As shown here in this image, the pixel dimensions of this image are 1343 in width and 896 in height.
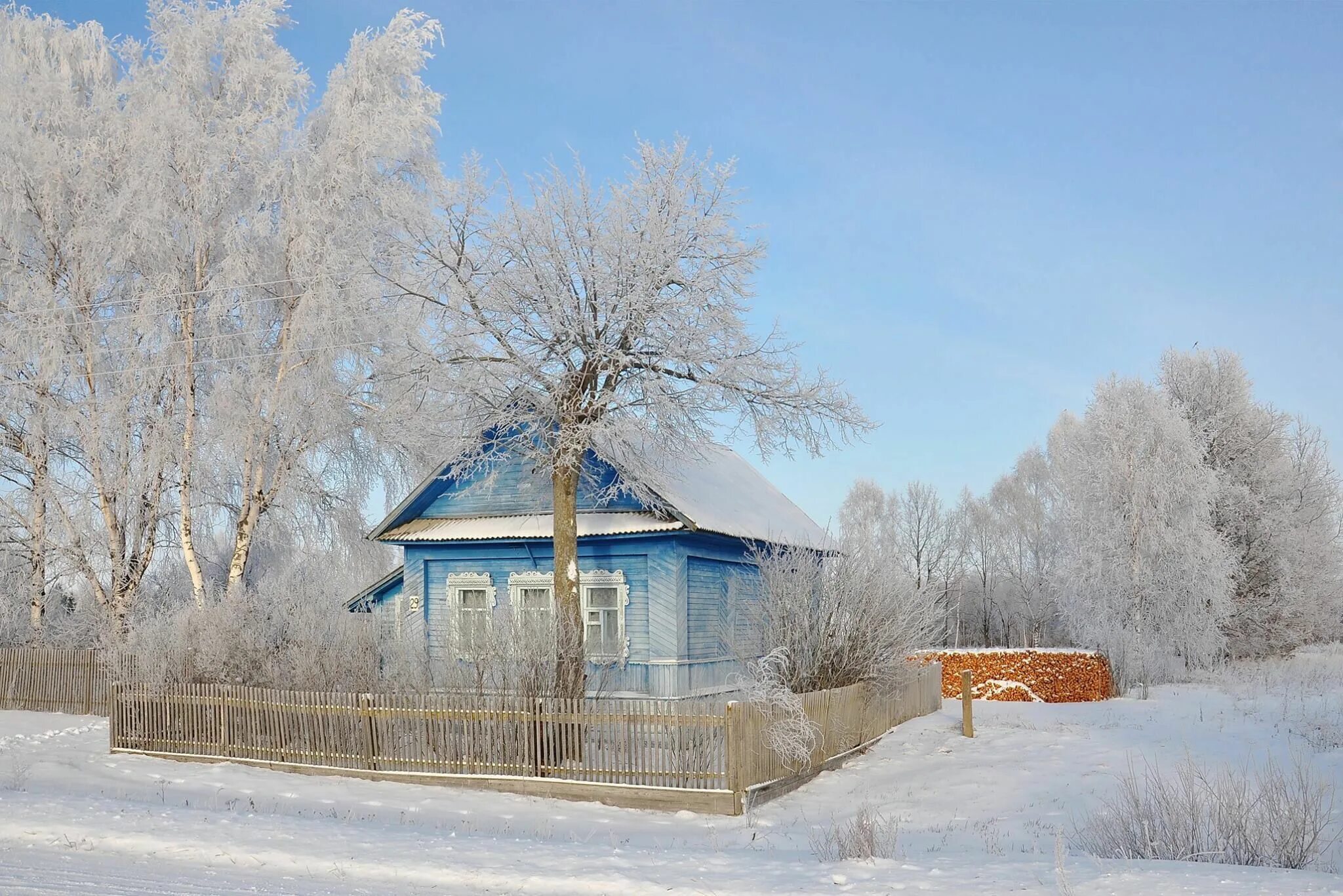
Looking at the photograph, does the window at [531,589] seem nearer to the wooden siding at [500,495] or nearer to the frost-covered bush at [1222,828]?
the wooden siding at [500,495]

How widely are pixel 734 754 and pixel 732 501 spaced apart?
11091 mm

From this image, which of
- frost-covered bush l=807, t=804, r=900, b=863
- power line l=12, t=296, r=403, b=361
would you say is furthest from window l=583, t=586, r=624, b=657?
frost-covered bush l=807, t=804, r=900, b=863

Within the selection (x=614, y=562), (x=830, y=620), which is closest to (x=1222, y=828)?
(x=830, y=620)

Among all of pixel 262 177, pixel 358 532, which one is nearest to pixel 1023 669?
pixel 358 532

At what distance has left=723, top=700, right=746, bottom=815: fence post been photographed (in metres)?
12.3

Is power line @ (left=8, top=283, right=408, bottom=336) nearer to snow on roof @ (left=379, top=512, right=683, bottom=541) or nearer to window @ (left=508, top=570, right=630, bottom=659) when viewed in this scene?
snow on roof @ (left=379, top=512, right=683, bottom=541)

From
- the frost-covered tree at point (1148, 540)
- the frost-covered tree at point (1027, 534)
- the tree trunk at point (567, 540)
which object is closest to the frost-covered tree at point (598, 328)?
the tree trunk at point (567, 540)

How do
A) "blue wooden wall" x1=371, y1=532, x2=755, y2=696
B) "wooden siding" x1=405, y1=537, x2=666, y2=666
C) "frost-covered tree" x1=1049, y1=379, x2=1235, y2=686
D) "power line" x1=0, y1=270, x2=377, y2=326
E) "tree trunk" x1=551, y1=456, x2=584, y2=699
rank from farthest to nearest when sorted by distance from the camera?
"frost-covered tree" x1=1049, y1=379, x2=1235, y2=686, "power line" x1=0, y1=270, x2=377, y2=326, "wooden siding" x1=405, y1=537, x2=666, y2=666, "blue wooden wall" x1=371, y1=532, x2=755, y2=696, "tree trunk" x1=551, y1=456, x2=584, y2=699

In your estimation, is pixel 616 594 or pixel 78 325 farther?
pixel 78 325

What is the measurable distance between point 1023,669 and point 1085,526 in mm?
10629

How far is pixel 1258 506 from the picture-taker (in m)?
34.4

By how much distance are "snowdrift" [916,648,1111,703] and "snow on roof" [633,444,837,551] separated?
455 cm

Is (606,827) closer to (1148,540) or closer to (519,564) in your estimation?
(519,564)

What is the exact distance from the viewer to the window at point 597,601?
20.2m
